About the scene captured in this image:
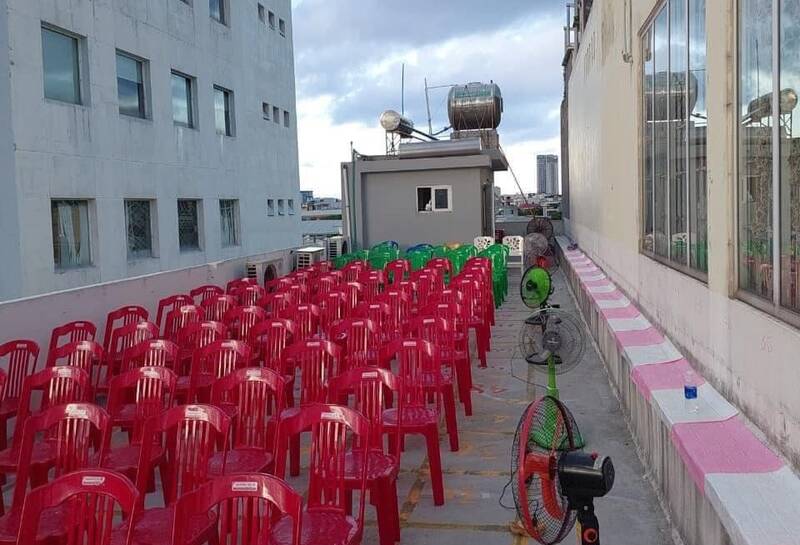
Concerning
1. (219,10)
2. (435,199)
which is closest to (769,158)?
(435,199)

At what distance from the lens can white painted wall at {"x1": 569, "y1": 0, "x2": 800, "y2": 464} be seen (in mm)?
3625

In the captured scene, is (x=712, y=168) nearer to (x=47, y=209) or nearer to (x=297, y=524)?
(x=297, y=524)

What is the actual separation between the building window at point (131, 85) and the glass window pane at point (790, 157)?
47.3 feet

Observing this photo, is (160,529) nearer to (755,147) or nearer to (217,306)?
(755,147)

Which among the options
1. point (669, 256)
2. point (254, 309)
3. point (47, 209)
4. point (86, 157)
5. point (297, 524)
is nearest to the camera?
point (297, 524)

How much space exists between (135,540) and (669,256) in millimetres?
5078

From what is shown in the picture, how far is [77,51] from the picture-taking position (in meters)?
14.2

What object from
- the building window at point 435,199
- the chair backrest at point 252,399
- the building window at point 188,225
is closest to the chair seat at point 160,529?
the chair backrest at point 252,399

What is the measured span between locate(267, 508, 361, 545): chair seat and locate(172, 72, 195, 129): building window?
15474mm

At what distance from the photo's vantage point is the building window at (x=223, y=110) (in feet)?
68.4

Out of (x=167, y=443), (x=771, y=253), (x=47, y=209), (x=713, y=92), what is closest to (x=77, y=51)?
(x=47, y=209)

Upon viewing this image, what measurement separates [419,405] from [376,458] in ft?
3.93

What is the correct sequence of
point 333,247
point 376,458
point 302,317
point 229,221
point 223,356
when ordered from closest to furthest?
point 376,458 < point 223,356 < point 302,317 < point 333,247 < point 229,221

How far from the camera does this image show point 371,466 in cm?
454
